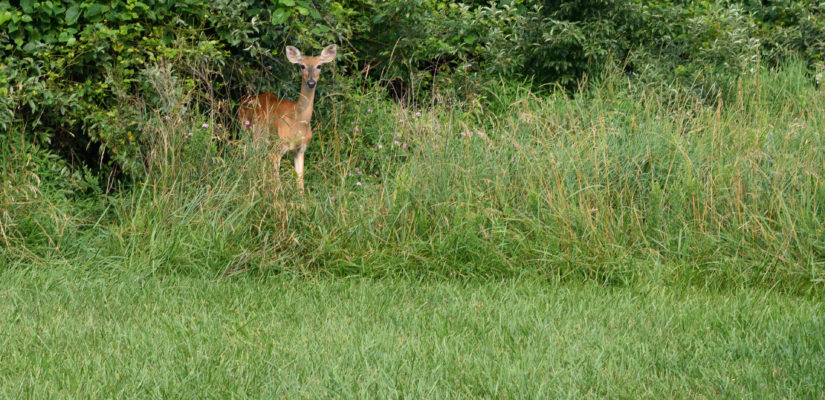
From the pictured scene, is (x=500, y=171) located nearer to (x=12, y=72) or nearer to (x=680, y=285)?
(x=680, y=285)

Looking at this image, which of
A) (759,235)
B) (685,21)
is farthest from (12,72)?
(685,21)

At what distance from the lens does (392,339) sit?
3.98m

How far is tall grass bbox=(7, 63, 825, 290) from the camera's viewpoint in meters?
5.15

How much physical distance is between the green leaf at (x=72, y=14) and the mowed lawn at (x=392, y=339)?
1987 millimetres

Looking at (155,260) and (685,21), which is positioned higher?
(685,21)

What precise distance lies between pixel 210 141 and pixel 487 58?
12.0 feet

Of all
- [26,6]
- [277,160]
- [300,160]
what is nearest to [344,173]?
[277,160]

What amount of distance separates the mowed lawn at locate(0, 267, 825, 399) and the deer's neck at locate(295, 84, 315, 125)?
218 centimetres

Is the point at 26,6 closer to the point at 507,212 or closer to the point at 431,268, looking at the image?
the point at 431,268

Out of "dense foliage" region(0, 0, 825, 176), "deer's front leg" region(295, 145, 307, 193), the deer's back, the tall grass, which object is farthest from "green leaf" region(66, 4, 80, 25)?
"deer's front leg" region(295, 145, 307, 193)

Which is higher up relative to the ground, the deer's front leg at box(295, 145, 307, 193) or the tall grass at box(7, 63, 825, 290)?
the tall grass at box(7, 63, 825, 290)

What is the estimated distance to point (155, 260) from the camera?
516 centimetres

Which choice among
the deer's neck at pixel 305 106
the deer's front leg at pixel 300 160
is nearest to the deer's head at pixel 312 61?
the deer's neck at pixel 305 106

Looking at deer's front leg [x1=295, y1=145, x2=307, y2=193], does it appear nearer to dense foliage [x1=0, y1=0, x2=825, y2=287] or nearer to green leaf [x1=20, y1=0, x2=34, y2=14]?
dense foliage [x1=0, y1=0, x2=825, y2=287]
